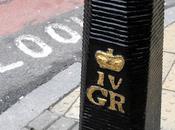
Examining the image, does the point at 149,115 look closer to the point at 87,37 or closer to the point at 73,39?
the point at 87,37

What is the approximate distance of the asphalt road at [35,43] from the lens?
666 cm

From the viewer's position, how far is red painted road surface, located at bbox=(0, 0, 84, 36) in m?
8.41

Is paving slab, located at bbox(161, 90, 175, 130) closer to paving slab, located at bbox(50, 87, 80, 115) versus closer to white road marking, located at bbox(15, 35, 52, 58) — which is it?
paving slab, located at bbox(50, 87, 80, 115)

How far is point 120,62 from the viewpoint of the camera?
3621mm

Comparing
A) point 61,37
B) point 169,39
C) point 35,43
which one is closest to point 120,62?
point 169,39

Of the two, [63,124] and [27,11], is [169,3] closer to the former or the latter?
[27,11]

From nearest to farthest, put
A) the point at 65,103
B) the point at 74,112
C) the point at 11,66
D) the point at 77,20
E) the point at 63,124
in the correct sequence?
the point at 63,124
the point at 74,112
the point at 65,103
the point at 11,66
the point at 77,20

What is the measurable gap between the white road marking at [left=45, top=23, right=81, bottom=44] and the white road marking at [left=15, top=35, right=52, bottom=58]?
0.29 metres

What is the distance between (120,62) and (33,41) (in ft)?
14.2

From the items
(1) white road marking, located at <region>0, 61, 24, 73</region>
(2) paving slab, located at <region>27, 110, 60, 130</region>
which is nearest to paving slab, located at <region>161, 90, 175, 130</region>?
(2) paving slab, located at <region>27, 110, 60, 130</region>

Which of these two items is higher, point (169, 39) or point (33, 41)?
point (169, 39)

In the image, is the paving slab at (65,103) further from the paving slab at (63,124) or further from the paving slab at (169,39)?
the paving slab at (169,39)

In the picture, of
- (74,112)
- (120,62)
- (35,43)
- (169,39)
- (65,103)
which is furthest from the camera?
(35,43)

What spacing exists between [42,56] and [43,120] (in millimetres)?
1941
